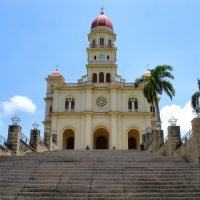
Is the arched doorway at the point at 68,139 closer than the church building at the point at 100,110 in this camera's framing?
No

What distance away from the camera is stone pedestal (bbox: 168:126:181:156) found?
21.2 metres

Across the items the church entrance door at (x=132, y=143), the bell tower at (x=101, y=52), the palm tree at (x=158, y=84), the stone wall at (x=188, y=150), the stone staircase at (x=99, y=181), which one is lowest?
the stone staircase at (x=99, y=181)

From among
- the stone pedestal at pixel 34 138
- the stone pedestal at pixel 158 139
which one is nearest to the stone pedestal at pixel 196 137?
the stone pedestal at pixel 158 139

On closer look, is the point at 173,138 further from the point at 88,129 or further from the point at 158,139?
the point at 88,129

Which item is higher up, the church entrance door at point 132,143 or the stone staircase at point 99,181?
the church entrance door at point 132,143

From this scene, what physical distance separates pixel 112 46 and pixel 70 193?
40.4 m

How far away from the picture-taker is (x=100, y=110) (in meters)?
44.5

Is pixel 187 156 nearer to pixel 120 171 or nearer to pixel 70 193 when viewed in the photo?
pixel 120 171

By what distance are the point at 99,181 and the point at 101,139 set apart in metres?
34.6

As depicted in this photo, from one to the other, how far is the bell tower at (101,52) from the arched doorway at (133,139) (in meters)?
8.28

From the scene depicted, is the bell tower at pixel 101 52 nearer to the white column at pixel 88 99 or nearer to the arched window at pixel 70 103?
the white column at pixel 88 99

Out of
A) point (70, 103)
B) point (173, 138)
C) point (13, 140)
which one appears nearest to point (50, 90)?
point (70, 103)

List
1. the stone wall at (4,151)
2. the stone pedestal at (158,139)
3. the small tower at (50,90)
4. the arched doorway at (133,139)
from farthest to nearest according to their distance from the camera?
the small tower at (50,90) → the arched doorway at (133,139) → the stone pedestal at (158,139) → the stone wall at (4,151)

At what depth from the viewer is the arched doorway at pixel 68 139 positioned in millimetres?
44941
